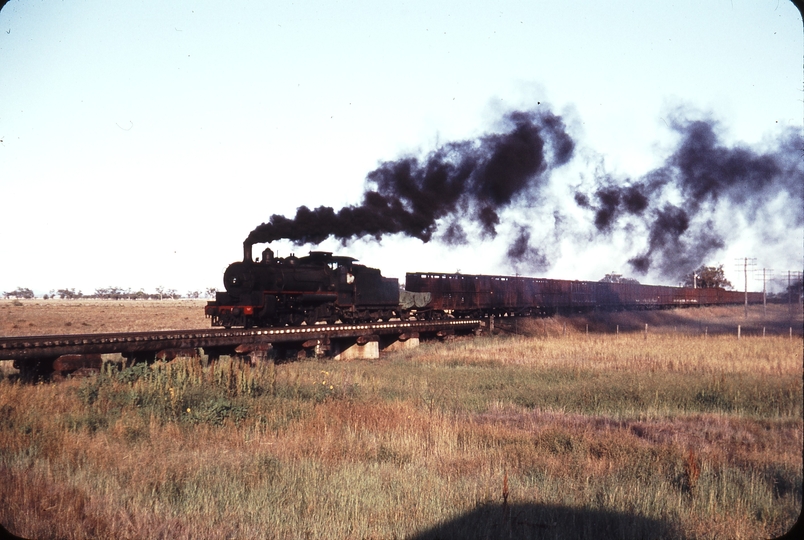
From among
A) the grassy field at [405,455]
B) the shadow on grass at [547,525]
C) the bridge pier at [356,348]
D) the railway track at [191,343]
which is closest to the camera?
the shadow on grass at [547,525]

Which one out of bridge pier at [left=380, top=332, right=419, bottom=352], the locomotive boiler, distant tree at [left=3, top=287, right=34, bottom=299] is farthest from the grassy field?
distant tree at [left=3, top=287, right=34, bottom=299]

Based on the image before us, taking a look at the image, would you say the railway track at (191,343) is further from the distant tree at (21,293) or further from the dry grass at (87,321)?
the distant tree at (21,293)

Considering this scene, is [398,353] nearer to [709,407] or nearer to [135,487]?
[709,407]

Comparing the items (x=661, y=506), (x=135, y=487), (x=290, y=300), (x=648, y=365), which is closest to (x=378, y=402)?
(x=135, y=487)

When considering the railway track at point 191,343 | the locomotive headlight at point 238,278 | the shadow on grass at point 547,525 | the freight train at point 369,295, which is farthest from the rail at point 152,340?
the shadow on grass at point 547,525

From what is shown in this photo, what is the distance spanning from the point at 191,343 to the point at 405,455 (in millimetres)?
12280

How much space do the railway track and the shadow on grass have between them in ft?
43.7

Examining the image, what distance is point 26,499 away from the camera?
6.39 meters

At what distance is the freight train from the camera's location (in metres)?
25.3

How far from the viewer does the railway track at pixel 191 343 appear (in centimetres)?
1595

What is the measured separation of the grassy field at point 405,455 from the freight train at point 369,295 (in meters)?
9.45

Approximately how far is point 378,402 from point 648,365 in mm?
9430

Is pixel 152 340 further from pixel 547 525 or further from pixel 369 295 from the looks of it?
pixel 547 525

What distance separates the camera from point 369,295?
105 feet
